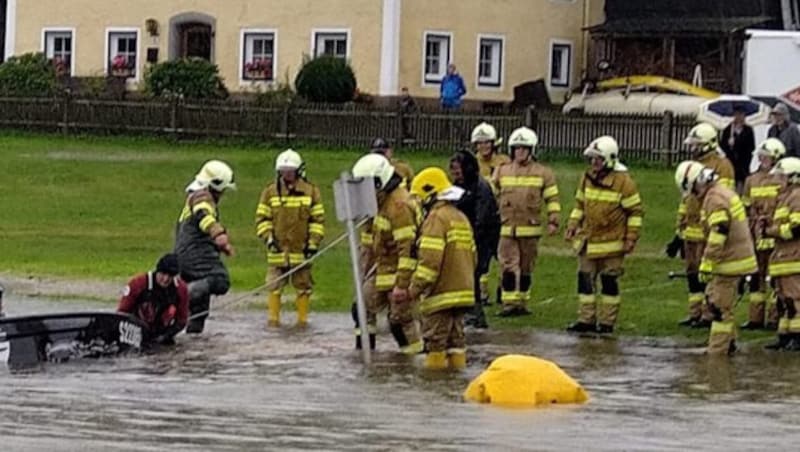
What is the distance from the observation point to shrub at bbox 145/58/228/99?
50.0 meters

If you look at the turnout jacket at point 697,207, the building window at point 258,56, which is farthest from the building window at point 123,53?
the turnout jacket at point 697,207

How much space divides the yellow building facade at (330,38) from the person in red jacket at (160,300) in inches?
1194

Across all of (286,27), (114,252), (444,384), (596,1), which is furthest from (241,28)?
(444,384)

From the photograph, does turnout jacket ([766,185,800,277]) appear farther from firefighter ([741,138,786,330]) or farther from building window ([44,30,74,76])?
building window ([44,30,74,76])

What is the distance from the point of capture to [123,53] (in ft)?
180

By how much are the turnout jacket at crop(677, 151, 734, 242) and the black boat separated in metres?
5.83

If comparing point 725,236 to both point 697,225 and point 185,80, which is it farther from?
point 185,80

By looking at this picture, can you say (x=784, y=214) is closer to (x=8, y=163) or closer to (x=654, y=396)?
(x=654, y=396)

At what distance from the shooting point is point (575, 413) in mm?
15648

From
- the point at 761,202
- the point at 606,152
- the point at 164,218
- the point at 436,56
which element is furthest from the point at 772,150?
the point at 436,56

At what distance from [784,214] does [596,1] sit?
34743 millimetres

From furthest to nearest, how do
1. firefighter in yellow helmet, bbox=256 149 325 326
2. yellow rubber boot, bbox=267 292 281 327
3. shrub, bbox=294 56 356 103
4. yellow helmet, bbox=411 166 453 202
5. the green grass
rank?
shrub, bbox=294 56 356 103, the green grass, yellow rubber boot, bbox=267 292 281 327, firefighter in yellow helmet, bbox=256 149 325 326, yellow helmet, bbox=411 166 453 202

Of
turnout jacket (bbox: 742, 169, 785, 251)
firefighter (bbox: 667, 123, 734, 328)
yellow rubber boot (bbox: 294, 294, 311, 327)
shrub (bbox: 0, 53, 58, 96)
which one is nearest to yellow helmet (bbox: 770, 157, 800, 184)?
turnout jacket (bbox: 742, 169, 785, 251)

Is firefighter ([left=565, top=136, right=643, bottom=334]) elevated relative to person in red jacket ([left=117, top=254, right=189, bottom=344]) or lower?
elevated
